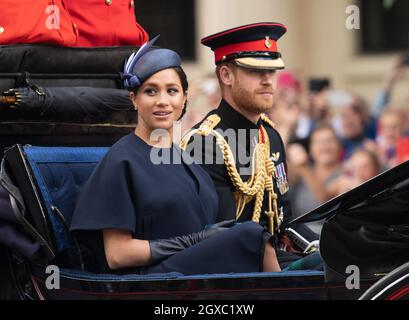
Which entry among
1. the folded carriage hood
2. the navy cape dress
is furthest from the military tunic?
the folded carriage hood

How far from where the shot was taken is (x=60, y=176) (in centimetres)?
568

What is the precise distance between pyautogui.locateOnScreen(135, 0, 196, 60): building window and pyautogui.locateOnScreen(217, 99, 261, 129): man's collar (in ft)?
32.3

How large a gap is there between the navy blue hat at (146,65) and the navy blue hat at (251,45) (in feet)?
1.67

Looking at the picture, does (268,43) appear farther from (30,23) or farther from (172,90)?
(30,23)

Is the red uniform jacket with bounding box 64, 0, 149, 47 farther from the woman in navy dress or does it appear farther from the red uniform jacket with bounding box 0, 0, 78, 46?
the woman in navy dress

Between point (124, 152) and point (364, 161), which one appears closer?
point (124, 152)

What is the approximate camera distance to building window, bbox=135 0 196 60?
15945 mm

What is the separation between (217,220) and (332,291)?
75 cm

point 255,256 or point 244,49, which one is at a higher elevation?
point 244,49

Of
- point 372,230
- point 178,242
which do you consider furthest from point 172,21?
point 372,230

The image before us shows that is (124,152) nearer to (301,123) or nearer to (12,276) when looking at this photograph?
(12,276)

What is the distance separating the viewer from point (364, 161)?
934 centimetres

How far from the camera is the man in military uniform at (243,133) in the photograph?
19.2ft
